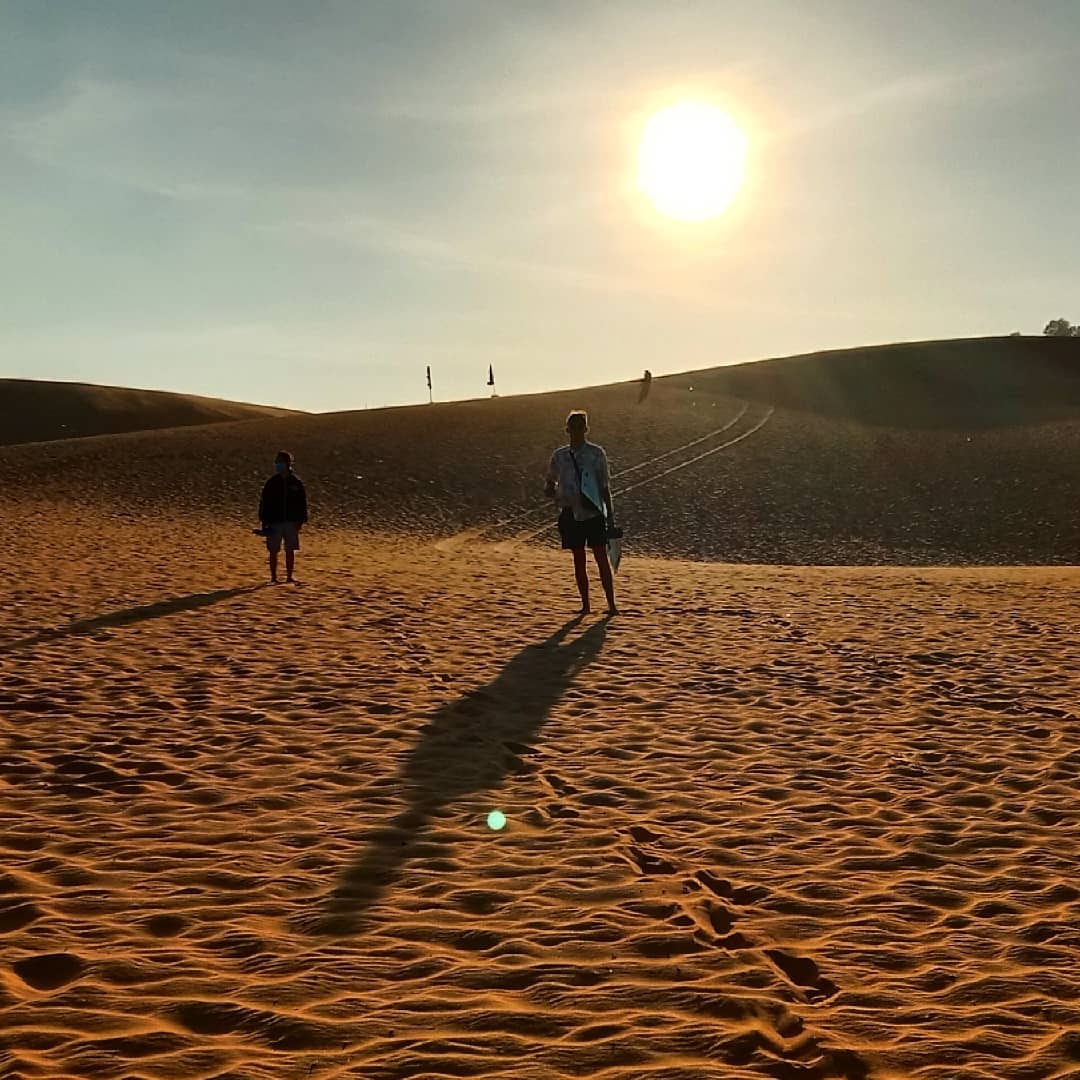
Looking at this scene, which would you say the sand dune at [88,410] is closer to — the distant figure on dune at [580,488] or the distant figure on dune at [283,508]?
the distant figure on dune at [283,508]

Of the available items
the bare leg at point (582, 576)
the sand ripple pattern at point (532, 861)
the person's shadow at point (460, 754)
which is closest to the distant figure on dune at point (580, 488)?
the bare leg at point (582, 576)

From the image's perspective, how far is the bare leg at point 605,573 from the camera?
12.4 metres

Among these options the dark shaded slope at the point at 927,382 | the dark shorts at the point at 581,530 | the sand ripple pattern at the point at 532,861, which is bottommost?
the sand ripple pattern at the point at 532,861

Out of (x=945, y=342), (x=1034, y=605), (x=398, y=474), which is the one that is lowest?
(x=1034, y=605)

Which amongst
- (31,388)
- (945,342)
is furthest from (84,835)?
(31,388)

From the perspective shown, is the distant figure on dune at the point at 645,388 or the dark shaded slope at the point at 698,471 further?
the distant figure on dune at the point at 645,388

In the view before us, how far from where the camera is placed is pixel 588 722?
25.7ft

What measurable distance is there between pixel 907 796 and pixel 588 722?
2490 millimetres

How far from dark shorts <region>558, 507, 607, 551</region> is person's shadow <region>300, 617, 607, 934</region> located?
136cm

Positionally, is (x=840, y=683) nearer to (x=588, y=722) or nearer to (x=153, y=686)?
(x=588, y=722)

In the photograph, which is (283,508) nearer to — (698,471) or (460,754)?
(460,754)

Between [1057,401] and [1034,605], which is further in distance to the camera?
[1057,401]

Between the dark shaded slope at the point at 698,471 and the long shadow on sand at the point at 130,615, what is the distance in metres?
11.0

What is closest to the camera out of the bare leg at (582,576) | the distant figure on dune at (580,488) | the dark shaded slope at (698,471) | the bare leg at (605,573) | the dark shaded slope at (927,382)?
the distant figure on dune at (580,488)
